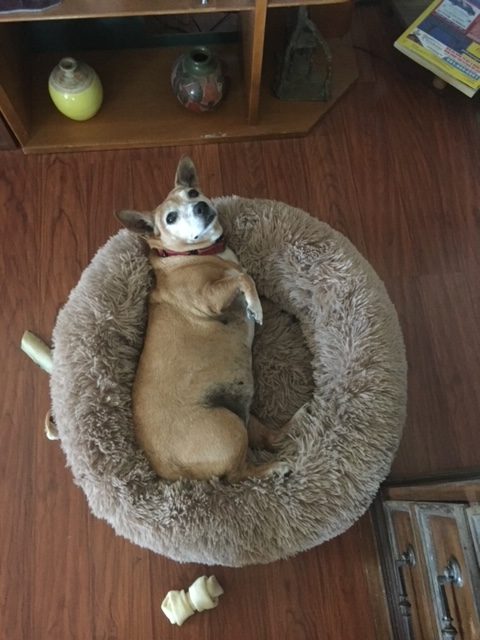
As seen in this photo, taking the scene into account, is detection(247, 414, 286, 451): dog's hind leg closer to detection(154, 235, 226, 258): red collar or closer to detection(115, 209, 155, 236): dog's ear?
detection(154, 235, 226, 258): red collar

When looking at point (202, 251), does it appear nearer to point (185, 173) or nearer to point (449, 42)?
point (185, 173)

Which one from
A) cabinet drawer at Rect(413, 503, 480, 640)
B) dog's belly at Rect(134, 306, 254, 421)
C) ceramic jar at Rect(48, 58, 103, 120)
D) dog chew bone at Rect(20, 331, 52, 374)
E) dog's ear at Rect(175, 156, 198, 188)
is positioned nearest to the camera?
cabinet drawer at Rect(413, 503, 480, 640)

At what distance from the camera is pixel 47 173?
5.95 feet

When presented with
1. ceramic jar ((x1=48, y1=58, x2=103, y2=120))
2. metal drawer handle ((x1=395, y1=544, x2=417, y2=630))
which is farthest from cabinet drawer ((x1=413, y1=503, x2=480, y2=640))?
ceramic jar ((x1=48, y1=58, x2=103, y2=120))

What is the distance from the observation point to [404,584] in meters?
1.32

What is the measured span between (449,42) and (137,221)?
1.15 metres

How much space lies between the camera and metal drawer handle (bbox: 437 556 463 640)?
3.14ft

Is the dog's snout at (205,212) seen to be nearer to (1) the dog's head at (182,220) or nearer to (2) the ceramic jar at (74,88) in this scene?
(1) the dog's head at (182,220)

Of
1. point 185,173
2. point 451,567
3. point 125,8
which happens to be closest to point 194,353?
point 185,173

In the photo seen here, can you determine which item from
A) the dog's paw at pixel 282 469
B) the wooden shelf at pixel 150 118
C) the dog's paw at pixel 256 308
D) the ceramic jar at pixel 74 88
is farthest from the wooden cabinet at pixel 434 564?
the ceramic jar at pixel 74 88

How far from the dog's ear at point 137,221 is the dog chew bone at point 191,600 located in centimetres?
82

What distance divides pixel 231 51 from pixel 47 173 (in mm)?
708

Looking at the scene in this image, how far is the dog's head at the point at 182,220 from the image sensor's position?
1.29 metres

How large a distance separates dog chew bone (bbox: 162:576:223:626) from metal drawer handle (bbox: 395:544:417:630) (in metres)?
0.41
